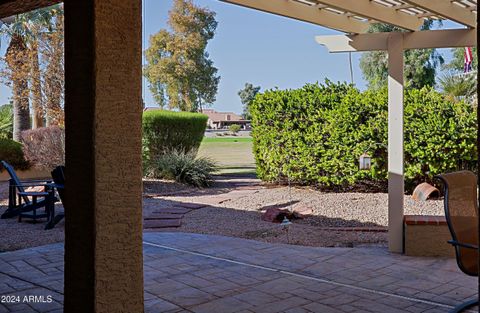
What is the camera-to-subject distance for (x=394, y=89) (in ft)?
17.7

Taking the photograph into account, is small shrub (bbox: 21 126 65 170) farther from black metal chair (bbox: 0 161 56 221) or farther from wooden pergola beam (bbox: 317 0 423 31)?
wooden pergola beam (bbox: 317 0 423 31)

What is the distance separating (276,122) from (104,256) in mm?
8631

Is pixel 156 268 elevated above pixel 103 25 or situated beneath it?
situated beneath

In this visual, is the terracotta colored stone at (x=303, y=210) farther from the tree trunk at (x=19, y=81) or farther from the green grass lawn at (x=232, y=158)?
the tree trunk at (x=19, y=81)

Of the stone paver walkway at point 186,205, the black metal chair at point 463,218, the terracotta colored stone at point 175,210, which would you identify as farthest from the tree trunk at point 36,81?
the black metal chair at point 463,218

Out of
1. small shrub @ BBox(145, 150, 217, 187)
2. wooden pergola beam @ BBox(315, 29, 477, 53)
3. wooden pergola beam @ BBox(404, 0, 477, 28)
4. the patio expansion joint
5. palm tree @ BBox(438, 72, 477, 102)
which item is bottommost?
the patio expansion joint

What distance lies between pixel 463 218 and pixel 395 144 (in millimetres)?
1909

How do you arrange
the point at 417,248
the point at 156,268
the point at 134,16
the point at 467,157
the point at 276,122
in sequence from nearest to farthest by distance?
1. the point at 134,16
2. the point at 156,268
3. the point at 417,248
4. the point at 467,157
5. the point at 276,122

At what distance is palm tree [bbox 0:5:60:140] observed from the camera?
14.7 metres

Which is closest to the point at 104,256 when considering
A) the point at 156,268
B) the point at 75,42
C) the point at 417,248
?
the point at 75,42

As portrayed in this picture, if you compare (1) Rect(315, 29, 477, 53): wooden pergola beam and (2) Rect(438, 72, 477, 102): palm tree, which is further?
(2) Rect(438, 72, 477, 102): palm tree

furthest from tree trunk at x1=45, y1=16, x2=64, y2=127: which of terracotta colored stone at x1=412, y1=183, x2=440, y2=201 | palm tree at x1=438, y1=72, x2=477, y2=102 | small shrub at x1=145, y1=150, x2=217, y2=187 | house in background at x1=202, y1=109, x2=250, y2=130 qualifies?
house in background at x1=202, y1=109, x2=250, y2=130

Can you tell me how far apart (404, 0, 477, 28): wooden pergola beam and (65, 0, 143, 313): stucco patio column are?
3.05 m

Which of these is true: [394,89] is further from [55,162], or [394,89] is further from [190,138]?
[55,162]
